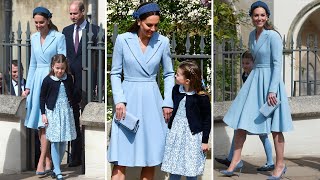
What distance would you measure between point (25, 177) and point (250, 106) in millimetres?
1168

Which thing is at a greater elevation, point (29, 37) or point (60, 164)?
point (29, 37)

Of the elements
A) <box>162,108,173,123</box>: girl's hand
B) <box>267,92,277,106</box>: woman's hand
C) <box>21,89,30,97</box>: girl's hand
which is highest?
<box>21,89,30,97</box>: girl's hand

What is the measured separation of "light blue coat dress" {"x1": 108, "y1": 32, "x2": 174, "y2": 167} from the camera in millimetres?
2896

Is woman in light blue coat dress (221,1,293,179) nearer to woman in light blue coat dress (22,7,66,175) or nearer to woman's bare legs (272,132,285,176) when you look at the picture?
woman's bare legs (272,132,285,176)

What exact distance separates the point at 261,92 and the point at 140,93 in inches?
23.4

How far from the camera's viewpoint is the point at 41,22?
10.5 ft

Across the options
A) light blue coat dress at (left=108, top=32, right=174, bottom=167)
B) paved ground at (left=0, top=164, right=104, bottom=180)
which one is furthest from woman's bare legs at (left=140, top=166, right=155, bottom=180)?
paved ground at (left=0, top=164, right=104, bottom=180)

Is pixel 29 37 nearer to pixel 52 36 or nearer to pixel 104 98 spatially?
pixel 52 36

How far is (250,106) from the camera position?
318 centimetres

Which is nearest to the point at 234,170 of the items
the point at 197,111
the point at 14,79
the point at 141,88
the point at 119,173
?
the point at 197,111

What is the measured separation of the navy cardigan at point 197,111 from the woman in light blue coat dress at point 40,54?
590 millimetres

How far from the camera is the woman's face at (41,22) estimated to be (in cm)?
319

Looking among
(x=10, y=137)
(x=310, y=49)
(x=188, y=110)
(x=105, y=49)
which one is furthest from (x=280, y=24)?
(x=10, y=137)

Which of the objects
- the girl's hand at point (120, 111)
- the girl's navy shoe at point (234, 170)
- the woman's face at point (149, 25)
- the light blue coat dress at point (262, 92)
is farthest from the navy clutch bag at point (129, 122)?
the girl's navy shoe at point (234, 170)
